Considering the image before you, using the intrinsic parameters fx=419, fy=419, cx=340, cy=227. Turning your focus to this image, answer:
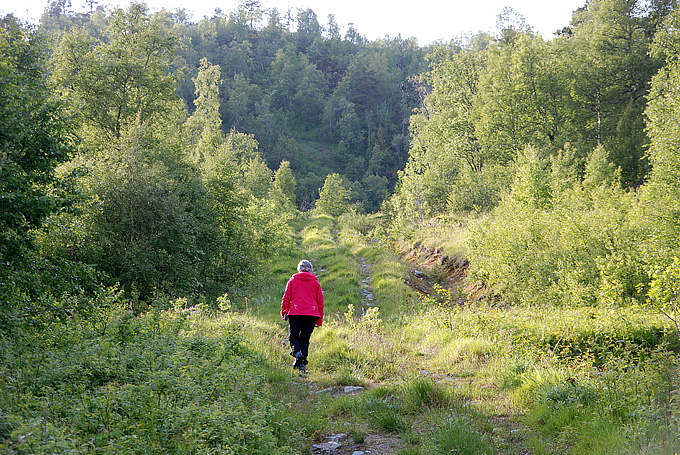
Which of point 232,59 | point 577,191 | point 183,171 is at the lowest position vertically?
point 577,191

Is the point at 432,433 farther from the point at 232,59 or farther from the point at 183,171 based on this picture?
the point at 232,59

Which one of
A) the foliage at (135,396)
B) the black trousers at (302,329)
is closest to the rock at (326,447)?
the foliage at (135,396)

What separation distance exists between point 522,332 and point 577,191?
38.9 ft

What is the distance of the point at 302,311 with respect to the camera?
8.42 m

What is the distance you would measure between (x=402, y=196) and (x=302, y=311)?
34.8m

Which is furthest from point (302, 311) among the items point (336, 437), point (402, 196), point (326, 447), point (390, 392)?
point (402, 196)

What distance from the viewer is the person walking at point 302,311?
27.8 feet

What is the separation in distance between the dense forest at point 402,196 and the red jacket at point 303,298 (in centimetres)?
137

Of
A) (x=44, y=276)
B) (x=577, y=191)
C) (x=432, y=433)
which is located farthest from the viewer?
(x=577, y=191)

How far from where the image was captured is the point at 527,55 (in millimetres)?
34312

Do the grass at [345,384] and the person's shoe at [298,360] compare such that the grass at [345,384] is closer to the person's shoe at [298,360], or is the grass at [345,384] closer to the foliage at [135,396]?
the foliage at [135,396]

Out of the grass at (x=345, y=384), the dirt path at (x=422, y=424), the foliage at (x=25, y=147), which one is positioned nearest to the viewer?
the grass at (x=345, y=384)

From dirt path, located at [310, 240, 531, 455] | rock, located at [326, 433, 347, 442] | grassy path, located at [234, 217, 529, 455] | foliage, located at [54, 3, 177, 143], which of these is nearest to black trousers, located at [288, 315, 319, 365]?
grassy path, located at [234, 217, 529, 455]

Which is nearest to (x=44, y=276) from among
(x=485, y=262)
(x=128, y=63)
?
(x=485, y=262)
